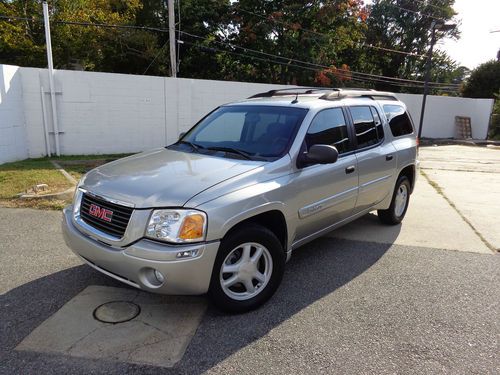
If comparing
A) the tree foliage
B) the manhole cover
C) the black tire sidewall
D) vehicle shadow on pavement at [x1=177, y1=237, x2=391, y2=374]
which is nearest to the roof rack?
the black tire sidewall

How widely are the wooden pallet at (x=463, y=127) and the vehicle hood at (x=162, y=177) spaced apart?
68.1 ft

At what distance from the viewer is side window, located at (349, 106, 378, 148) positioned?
4.75 meters

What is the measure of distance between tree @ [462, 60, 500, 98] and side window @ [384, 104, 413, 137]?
25.3m

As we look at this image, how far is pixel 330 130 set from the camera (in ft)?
14.2

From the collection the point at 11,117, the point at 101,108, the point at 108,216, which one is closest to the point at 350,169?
the point at 108,216

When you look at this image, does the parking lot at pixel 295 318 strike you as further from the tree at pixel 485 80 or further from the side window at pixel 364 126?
the tree at pixel 485 80

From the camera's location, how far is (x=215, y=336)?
312 centimetres

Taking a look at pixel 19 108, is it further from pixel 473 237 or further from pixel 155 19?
pixel 155 19

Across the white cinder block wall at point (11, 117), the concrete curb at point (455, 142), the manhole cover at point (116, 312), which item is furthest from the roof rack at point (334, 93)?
the concrete curb at point (455, 142)

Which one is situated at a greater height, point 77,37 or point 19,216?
point 77,37

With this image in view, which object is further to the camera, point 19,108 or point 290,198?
point 19,108

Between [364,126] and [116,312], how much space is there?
3386 millimetres

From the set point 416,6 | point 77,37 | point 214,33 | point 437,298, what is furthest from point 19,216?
point 416,6

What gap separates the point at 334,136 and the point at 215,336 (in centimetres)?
239
